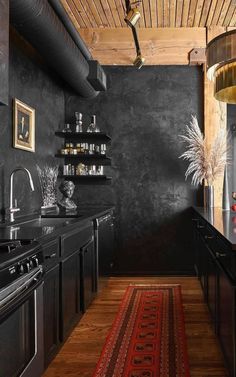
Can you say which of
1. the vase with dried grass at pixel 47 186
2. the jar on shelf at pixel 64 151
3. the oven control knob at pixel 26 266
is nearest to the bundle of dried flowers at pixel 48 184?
the vase with dried grass at pixel 47 186

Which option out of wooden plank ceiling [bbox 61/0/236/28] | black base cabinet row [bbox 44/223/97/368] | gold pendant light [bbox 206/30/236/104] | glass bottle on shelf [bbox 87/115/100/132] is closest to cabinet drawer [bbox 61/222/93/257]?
black base cabinet row [bbox 44/223/97/368]

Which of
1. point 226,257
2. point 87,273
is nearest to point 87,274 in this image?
point 87,273

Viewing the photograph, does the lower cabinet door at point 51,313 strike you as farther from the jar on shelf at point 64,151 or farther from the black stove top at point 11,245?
the jar on shelf at point 64,151

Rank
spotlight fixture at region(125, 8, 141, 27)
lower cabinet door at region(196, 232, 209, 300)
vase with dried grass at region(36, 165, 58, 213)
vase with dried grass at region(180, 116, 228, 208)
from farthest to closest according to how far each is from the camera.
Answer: vase with dried grass at region(180, 116, 228, 208)
vase with dried grass at region(36, 165, 58, 213)
lower cabinet door at region(196, 232, 209, 300)
spotlight fixture at region(125, 8, 141, 27)

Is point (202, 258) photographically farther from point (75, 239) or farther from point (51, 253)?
point (51, 253)

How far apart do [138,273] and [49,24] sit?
137 inches

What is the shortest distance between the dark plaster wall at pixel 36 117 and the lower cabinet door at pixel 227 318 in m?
1.89

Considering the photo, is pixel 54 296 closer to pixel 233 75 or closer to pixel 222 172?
pixel 233 75

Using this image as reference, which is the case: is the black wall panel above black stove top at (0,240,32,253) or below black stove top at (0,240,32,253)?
above

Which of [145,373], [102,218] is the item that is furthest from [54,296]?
[102,218]

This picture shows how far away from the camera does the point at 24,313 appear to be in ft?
6.05

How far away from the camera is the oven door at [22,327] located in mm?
1581

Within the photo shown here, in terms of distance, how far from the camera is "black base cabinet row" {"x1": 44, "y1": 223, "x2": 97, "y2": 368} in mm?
2477

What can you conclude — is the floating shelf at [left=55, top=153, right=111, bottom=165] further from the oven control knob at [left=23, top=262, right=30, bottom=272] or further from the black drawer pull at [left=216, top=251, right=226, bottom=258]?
the oven control knob at [left=23, top=262, right=30, bottom=272]
